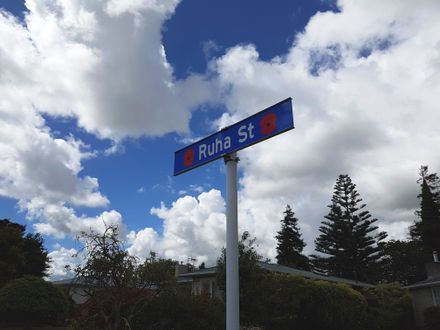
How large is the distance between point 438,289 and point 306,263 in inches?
1304

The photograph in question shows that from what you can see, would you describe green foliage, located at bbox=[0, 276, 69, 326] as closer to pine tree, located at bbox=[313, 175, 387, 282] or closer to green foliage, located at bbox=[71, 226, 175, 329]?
green foliage, located at bbox=[71, 226, 175, 329]

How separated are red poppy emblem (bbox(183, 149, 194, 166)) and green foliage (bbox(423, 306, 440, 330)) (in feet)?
71.4

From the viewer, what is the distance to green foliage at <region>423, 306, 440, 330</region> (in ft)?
71.9

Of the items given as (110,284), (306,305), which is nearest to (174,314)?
(110,284)

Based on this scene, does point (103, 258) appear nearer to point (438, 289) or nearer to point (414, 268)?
point (438, 289)

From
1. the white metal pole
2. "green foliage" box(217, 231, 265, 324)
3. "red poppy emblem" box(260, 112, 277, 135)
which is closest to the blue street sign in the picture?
"red poppy emblem" box(260, 112, 277, 135)

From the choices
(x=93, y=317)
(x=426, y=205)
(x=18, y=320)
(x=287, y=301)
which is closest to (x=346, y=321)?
(x=287, y=301)

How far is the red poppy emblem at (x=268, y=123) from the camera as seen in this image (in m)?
4.48

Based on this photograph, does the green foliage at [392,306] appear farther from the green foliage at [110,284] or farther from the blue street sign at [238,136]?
the blue street sign at [238,136]

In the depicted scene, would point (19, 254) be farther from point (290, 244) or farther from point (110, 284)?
point (290, 244)

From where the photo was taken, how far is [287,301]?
1489 centimetres

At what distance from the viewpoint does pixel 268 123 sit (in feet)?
14.9

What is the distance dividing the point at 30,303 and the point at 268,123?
18640 mm

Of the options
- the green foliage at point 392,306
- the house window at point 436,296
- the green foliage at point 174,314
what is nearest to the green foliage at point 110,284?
the green foliage at point 174,314
